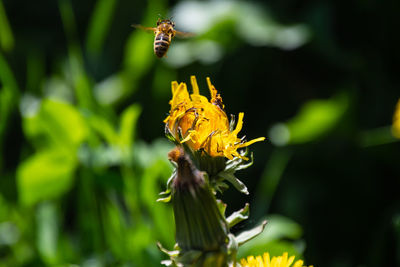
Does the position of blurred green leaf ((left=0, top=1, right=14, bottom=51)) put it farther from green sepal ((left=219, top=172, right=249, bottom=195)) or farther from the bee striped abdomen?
green sepal ((left=219, top=172, right=249, bottom=195))

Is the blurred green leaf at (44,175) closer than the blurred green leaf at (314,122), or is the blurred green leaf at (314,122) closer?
the blurred green leaf at (44,175)

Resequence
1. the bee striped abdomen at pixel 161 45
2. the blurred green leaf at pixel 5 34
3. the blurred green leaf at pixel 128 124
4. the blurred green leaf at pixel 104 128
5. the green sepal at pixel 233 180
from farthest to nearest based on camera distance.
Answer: the blurred green leaf at pixel 5 34, the blurred green leaf at pixel 104 128, the blurred green leaf at pixel 128 124, the bee striped abdomen at pixel 161 45, the green sepal at pixel 233 180

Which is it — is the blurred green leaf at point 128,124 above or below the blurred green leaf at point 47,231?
above

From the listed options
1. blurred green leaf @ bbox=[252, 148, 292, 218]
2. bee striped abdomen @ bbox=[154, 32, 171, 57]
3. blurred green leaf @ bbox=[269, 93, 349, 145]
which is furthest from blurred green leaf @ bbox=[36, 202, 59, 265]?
bee striped abdomen @ bbox=[154, 32, 171, 57]

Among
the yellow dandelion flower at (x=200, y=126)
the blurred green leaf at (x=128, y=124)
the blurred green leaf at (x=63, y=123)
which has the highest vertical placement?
the blurred green leaf at (x=63, y=123)

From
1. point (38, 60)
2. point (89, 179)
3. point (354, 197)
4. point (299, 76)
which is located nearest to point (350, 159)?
point (354, 197)

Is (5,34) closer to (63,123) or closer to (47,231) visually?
(63,123)

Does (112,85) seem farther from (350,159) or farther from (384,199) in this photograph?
(384,199)

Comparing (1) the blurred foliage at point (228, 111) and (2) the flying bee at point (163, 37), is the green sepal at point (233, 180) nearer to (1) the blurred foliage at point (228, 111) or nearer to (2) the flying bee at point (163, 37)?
(2) the flying bee at point (163, 37)

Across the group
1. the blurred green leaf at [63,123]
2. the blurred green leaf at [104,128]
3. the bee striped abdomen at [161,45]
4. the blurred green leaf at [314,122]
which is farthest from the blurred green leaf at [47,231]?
the bee striped abdomen at [161,45]
